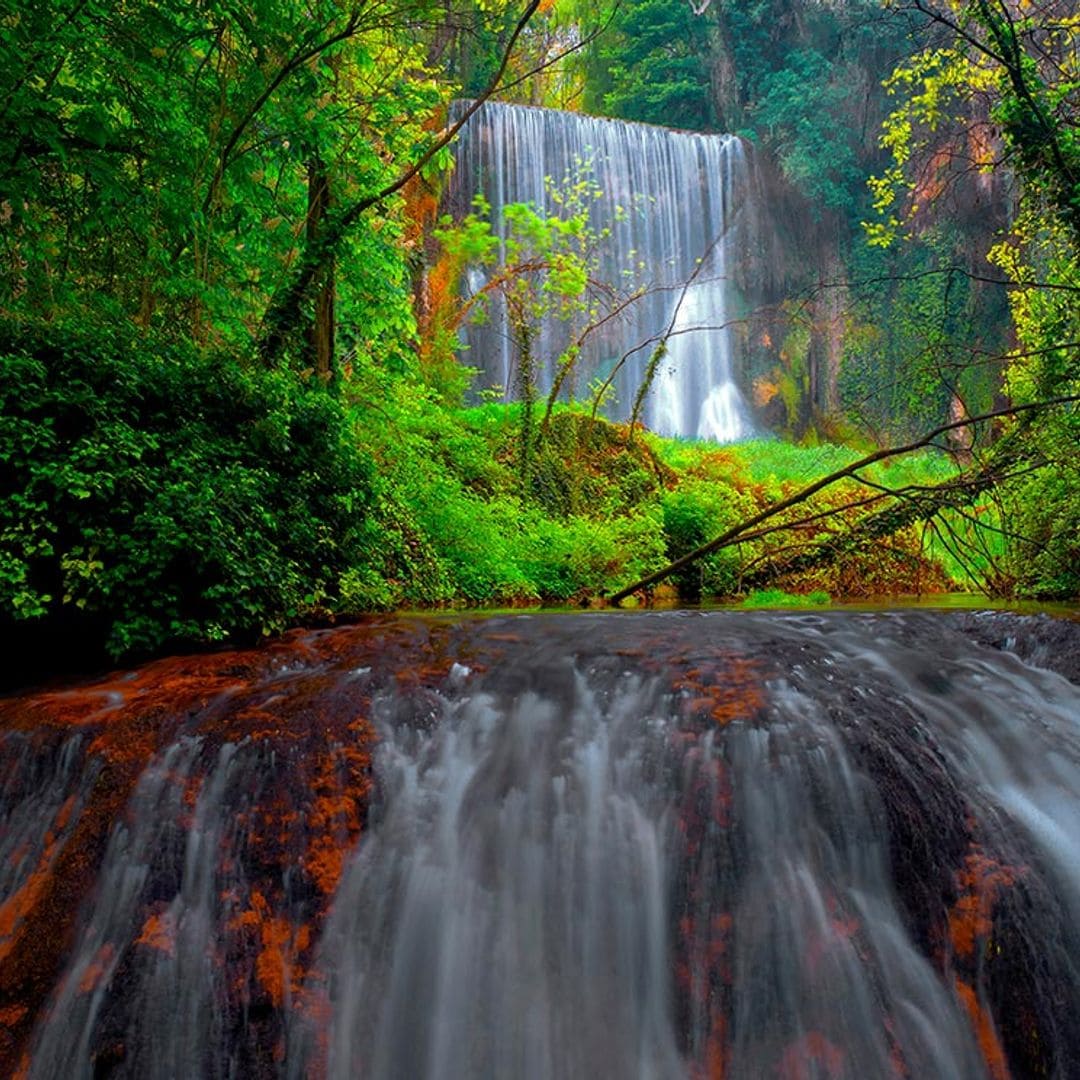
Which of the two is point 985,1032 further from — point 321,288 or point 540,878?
point 321,288

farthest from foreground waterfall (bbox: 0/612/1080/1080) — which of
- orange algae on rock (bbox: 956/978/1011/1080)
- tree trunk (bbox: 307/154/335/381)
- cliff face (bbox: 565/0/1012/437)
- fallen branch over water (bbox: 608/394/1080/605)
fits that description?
cliff face (bbox: 565/0/1012/437)

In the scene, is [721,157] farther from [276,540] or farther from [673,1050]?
[673,1050]

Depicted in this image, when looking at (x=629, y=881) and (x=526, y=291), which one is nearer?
(x=629, y=881)

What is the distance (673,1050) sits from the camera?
2566 mm

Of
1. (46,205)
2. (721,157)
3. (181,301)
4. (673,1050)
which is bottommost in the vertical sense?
(673,1050)

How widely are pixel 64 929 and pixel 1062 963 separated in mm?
3196

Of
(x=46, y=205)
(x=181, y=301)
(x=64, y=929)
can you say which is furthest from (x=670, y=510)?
(x=64, y=929)

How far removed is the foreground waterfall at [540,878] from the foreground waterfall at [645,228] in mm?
20562

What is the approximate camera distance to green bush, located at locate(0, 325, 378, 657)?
391cm

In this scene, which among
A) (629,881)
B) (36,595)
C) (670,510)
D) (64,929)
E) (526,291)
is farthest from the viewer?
(526,291)

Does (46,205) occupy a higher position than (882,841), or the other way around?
(46,205)

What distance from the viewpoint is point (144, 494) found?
13.7 ft

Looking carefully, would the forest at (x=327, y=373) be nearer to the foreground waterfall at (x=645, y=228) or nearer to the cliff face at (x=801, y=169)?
the foreground waterfall at (x=645, y=228)

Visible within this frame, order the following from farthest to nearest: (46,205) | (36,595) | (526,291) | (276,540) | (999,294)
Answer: (999,294) < (526,291) < (46,205) < (276,540) < (36,595)
